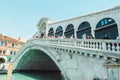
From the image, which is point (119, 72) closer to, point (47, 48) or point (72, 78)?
point (72, 78)

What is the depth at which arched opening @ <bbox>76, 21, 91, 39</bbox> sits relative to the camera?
46.5 feet

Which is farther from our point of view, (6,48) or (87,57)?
(6,48)

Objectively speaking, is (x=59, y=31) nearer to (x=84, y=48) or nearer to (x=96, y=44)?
(x=84, y=48)

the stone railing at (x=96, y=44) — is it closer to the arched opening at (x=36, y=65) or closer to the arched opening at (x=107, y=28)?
the arched opening at (x=107, y=28)

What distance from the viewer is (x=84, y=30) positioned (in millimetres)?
14578

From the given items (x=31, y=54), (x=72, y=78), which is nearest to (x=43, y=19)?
(x=31, y=54)

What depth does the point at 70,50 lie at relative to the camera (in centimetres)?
968

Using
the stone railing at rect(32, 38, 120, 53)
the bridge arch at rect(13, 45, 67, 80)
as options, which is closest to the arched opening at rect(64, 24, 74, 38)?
the bridge arch at rect(13, 45, 67, 80)

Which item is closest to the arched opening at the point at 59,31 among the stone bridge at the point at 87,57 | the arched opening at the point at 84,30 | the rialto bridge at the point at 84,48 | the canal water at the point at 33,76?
the rialto bridge at the point at 84,48

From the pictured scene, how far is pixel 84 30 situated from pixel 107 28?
256 cm

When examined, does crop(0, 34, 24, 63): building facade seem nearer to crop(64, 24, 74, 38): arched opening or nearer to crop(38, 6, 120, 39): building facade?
crop(38, 6, 120, 39): building facade

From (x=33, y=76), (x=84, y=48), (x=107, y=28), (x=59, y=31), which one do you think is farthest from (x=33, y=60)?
(x=84, y=48)

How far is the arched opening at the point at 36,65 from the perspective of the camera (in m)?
19.3

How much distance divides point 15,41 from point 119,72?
2949cm
